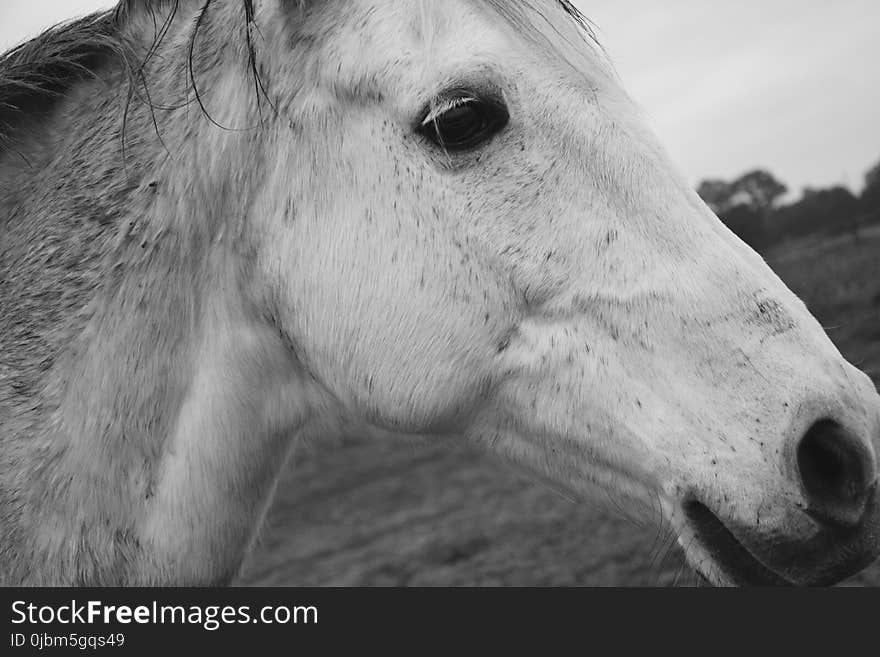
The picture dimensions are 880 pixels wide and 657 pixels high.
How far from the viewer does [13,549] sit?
1850 millimetres

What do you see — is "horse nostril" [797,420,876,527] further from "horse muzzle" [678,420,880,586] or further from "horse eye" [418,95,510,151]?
"horse eye" [418,95,510,151]

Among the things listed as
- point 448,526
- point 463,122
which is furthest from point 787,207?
point 463,122

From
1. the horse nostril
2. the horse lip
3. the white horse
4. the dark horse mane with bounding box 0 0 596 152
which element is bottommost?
the horse lip

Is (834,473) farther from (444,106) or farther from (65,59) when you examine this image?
(65,59)

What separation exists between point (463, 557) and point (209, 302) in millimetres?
5407

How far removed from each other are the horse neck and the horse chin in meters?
1.08

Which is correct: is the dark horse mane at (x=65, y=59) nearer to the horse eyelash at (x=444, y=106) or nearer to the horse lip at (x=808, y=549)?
the horse eyelash at (x=444, y=106)

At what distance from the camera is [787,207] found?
484 inches

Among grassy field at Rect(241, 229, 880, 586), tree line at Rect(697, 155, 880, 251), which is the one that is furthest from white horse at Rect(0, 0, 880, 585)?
tree line at Rect(697, 155, 880, 251)

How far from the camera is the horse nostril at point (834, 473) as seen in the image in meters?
1.48

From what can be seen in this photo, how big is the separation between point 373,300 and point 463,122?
49 cm

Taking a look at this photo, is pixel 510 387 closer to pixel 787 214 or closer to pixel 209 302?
pixel 209 302

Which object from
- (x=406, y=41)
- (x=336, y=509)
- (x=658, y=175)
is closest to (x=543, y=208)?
(x=658, y=175)

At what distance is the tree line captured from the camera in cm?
957
